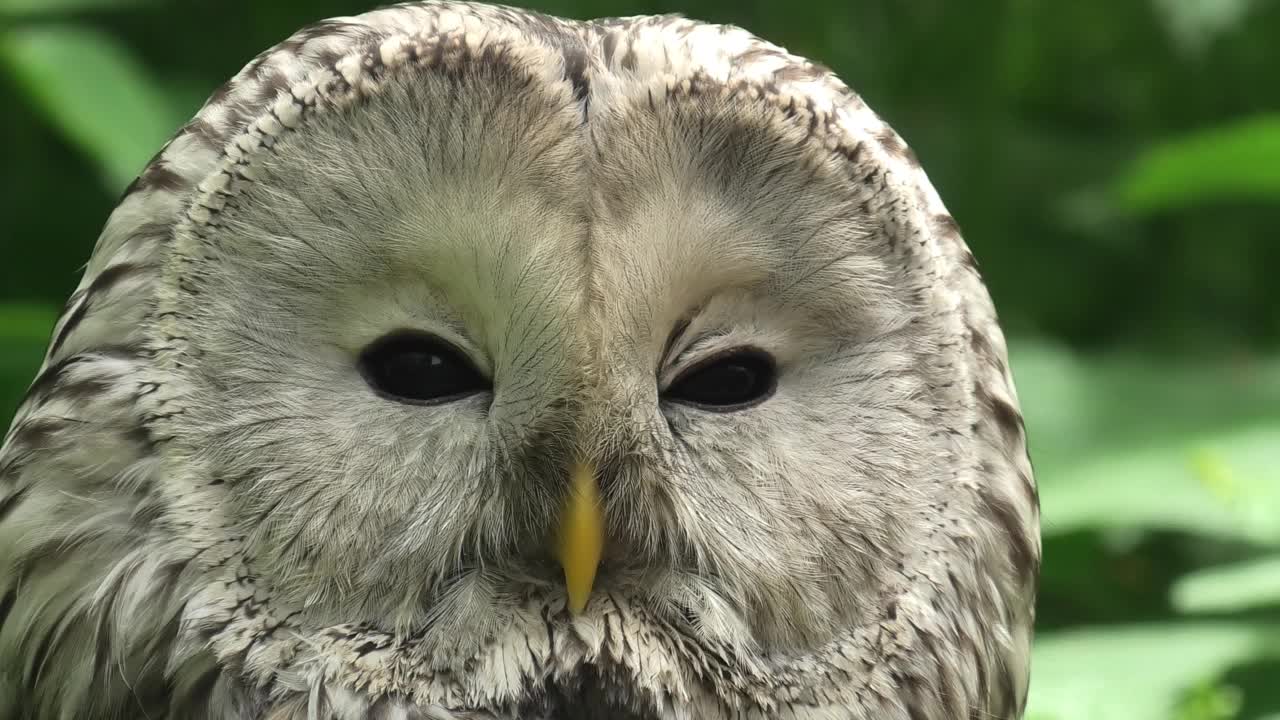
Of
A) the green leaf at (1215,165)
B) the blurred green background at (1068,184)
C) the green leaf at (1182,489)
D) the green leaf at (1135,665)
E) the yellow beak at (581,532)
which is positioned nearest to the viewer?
the yellow beak at (581,532)

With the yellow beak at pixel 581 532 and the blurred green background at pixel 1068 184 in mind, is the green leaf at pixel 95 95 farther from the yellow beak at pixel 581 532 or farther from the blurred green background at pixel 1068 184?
the yellow beak at pixel 581 532

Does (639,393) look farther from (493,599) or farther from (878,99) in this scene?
(878,99)

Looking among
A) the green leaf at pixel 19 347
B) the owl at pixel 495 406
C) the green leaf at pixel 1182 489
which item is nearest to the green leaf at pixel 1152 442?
the green leaf at pixel 1182 489

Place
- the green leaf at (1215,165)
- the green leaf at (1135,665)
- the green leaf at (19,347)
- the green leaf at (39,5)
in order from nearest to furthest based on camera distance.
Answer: the green leaf at (1135,665) < the green leaf at (19,347) < the green leaf at (1215,165) < the green leaf at (39,5)

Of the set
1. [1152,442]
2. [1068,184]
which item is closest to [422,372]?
[1152,442]

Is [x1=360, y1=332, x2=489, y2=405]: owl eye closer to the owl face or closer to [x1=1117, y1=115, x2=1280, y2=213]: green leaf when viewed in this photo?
the owl face

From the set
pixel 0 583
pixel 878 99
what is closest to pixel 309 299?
pixel 0 583

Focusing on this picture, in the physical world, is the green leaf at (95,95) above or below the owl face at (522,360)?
below
